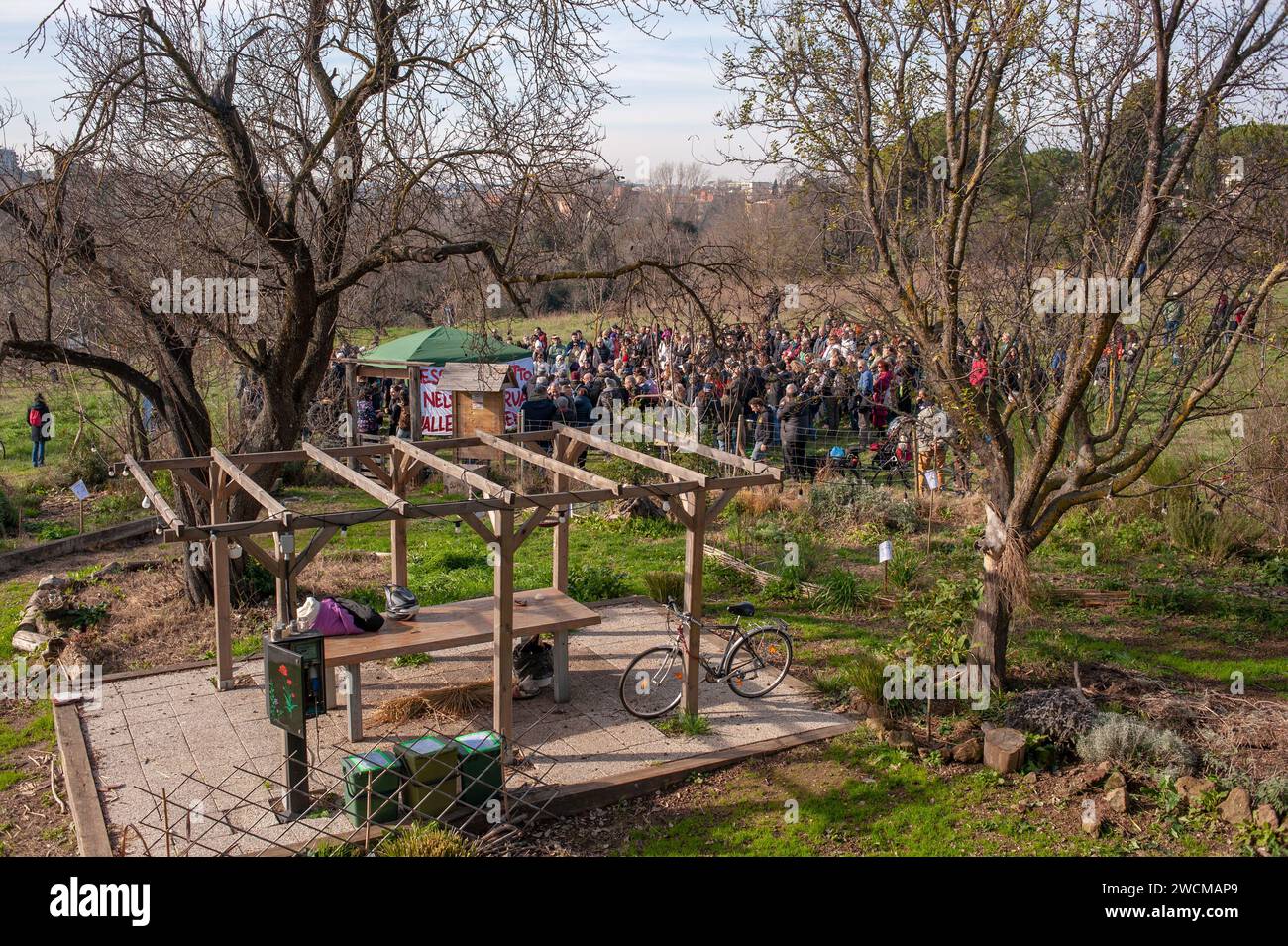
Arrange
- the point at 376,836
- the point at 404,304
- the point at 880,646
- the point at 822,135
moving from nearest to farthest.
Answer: the point at 376,836 < the point at 822,135 < the point at 880,646 < the point at 404,304

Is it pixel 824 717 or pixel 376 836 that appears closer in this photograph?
pixel 376 836

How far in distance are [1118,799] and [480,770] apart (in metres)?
4.49

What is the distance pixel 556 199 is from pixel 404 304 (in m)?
10.1

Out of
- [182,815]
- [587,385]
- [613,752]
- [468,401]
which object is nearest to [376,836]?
[182,815]

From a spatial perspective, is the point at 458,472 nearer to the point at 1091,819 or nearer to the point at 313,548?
the point at 313,548

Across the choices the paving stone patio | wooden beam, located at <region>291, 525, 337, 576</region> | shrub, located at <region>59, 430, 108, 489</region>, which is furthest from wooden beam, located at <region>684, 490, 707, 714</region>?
shrub, located at <region>59, 430, 108, 489</region>

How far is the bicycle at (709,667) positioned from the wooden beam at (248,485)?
318 centimetres

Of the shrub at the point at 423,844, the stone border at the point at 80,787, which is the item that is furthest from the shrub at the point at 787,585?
the stone border at the point at 80,787

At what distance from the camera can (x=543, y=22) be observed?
9430 millimetres

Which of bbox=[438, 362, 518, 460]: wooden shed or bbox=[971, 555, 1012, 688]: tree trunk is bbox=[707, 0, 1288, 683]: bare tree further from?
bbox=[438, 362, 518, 460]: wooden shed

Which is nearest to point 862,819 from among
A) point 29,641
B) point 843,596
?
point 843,596

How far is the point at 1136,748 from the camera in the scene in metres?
8.15

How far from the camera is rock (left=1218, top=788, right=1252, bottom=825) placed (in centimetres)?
739

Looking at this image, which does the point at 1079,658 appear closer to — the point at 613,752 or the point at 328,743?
the point at 613,752
